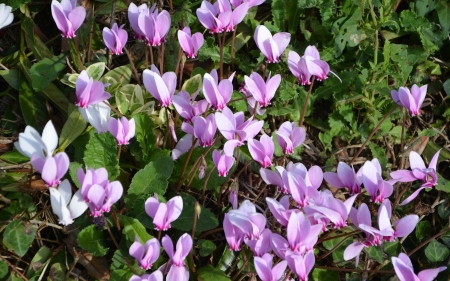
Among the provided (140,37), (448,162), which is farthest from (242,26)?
(448,162)

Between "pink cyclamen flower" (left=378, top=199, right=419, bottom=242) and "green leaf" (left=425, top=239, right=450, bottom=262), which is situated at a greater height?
"pink cyclamen flower" (left=378, top=199, right=419, bottom=242)

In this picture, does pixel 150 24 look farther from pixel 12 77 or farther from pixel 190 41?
pixel 12 77

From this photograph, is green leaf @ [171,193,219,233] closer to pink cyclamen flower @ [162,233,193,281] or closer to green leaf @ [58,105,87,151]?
pink cyclamen flower @ [162,233,193,281]

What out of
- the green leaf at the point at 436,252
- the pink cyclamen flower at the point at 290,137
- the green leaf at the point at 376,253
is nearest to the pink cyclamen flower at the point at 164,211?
the pink cyclamen flower at the point at 290,137

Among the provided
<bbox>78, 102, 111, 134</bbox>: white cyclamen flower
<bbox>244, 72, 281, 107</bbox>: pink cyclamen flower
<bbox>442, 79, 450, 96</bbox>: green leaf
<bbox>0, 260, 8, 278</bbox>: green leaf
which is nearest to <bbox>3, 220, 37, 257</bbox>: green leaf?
<bbox>0, 260, 8, 278</bbox>: green leaf

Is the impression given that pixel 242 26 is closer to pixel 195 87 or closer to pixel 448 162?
pixel 195 87

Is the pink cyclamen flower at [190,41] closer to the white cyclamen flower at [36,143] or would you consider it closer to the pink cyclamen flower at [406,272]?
the white cyclamen flower at [36,143]
